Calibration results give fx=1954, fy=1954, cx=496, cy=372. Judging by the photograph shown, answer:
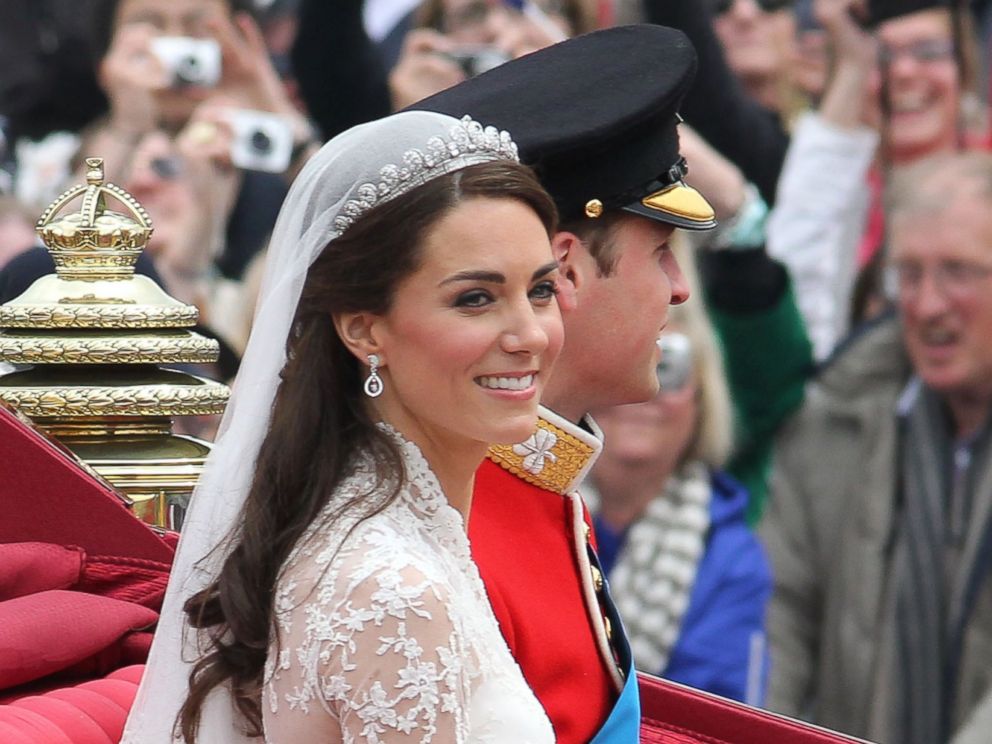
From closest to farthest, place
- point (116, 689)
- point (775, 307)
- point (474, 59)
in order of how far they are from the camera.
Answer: point (116, 689), point (775, 307), point (474, 59)

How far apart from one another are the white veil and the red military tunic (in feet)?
1.15

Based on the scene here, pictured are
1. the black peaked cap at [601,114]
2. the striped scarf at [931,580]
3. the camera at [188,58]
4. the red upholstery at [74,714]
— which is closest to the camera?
the red upholstery at [74,714]

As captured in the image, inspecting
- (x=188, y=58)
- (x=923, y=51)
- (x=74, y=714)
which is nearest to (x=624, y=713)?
(x=74, y=714)

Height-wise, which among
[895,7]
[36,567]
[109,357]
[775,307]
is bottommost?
[775,307]

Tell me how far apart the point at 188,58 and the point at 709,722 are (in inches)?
143

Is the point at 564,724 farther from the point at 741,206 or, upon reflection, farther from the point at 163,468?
the point at 741,206

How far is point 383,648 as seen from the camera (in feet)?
5.54

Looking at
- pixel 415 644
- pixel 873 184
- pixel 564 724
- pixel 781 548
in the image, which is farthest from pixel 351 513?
pixel 873 184

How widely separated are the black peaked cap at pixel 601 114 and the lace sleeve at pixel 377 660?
25.9 inches

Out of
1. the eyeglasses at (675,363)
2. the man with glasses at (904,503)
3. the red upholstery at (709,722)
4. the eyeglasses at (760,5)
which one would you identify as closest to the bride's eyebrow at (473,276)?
the red upholstery at (709,722)

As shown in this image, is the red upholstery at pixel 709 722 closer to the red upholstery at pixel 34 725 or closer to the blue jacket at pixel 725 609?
the red upholstery at pixel 34 725

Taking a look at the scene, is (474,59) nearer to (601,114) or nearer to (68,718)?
(601,114)

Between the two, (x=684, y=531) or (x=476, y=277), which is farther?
(x=684, y=531)

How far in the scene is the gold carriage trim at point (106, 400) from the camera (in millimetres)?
2354
